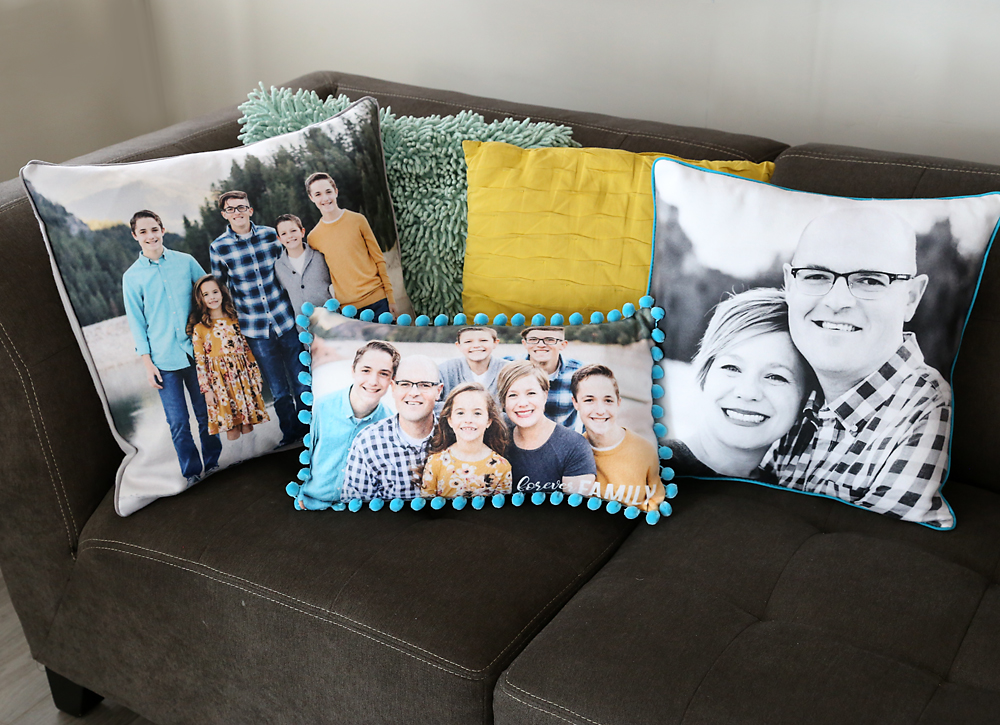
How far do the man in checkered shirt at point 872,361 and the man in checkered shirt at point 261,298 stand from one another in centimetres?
74

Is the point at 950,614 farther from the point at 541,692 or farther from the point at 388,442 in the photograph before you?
the point at 388,442

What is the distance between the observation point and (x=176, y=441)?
1.31 m

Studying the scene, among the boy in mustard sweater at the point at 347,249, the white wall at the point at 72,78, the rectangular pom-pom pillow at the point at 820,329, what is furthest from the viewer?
the white wall at the point at 72,78

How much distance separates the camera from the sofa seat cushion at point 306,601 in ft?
3.63

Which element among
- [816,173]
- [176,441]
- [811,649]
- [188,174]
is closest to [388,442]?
[176,441]

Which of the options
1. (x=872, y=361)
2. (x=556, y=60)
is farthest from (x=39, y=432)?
(x=556, y=60)

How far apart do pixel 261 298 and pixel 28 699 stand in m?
0.83

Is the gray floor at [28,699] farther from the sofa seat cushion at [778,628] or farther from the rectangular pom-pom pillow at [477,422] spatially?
the sofa seat cushion at [778,628]

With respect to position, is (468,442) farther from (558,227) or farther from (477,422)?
(558,227)

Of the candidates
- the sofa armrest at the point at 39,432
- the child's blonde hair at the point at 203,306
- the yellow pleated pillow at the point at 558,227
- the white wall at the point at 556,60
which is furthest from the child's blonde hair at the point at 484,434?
the white wall at the point at 556,60

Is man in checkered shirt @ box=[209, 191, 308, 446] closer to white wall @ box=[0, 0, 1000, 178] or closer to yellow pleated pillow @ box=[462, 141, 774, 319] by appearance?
yellow pleated pillow @ box=[462, 141, 774, 319]

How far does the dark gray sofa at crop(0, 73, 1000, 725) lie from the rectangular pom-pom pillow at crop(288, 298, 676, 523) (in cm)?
4

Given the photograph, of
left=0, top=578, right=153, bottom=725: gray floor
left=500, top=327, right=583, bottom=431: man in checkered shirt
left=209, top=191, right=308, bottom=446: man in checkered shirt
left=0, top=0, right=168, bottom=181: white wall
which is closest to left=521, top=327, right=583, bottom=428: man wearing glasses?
left=500, top=327, right=583, bottom=431: man in checkered shirt

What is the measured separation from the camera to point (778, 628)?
3.55ft
